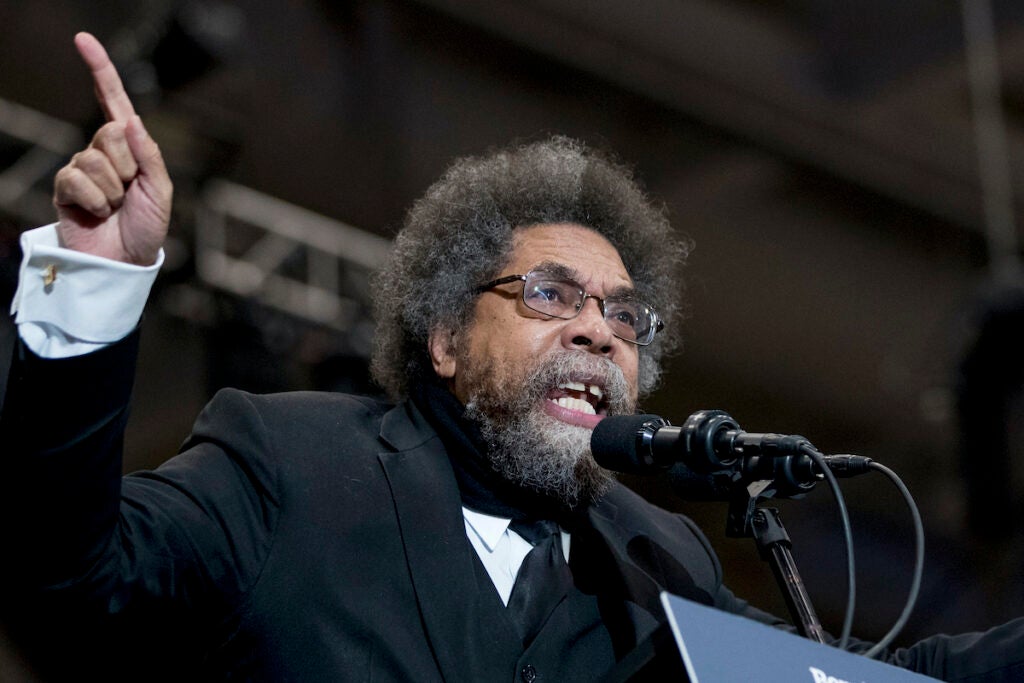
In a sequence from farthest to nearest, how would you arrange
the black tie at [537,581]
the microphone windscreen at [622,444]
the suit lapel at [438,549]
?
1. the black tie at [537,581]
2. the suit lapel at [438,549]
3. the microphone windscreen at [622,444]

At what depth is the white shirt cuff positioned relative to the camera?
1.54 meters

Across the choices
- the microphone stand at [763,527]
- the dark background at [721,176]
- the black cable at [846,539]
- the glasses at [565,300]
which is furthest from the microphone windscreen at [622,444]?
the dark background at [721,176]

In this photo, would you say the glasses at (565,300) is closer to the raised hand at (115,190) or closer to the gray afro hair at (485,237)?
the gray afro hair at (485,237)

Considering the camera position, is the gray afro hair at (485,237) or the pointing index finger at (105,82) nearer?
the pointing index finger at (105,82)

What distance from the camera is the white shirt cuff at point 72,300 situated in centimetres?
154

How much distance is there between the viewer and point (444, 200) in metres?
2.94

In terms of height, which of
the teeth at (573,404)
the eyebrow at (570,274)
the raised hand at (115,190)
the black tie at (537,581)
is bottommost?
the black tie at (537,581)

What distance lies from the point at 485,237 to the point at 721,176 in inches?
168

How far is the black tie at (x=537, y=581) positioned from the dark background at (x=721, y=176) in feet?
9.69

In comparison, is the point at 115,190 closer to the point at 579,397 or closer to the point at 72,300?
the point at 72,300

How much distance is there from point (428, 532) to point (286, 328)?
3784 mm

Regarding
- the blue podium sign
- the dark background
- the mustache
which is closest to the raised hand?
the blue podium sign

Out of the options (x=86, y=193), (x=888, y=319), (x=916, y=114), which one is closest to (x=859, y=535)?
(x=888, y=319)

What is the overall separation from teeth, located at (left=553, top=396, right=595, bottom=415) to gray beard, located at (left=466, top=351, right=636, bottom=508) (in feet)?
0.12
